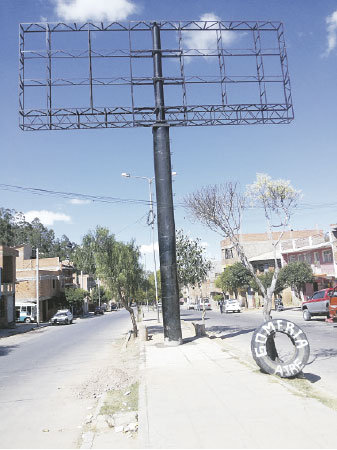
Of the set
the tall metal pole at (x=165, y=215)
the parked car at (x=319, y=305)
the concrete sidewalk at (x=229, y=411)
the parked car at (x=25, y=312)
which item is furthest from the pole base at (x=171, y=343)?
the parked car at (x=25, y=312)

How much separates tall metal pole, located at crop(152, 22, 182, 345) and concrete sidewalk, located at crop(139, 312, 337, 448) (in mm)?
5160

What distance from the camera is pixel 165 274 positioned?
15.2 meters

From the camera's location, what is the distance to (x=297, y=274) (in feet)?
128

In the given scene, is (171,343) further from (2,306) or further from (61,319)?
(61,319)

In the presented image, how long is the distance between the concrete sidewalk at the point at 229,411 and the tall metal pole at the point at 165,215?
5.16 m

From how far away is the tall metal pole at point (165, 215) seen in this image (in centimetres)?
1516

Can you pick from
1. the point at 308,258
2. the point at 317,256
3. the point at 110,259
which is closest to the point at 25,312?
the point at 110,259

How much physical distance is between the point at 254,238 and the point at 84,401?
58.8 metres

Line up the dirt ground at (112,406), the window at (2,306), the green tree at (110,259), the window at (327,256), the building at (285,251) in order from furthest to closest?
the building at (285,251), the window at (327,256), the window at (2,306), the green tree at (110,259), the dirt ground at (112,406)

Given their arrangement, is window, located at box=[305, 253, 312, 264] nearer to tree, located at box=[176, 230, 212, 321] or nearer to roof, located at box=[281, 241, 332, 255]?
roof, located at box=[281, 241, 332, 255]

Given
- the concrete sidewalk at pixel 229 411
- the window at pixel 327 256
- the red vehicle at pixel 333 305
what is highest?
the window at pixel 327 256

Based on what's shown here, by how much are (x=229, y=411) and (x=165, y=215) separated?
9.95 m

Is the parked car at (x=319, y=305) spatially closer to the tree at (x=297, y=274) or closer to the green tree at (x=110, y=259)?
the green tree at (x=110, y=259)

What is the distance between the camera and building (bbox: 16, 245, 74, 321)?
2023 inches
